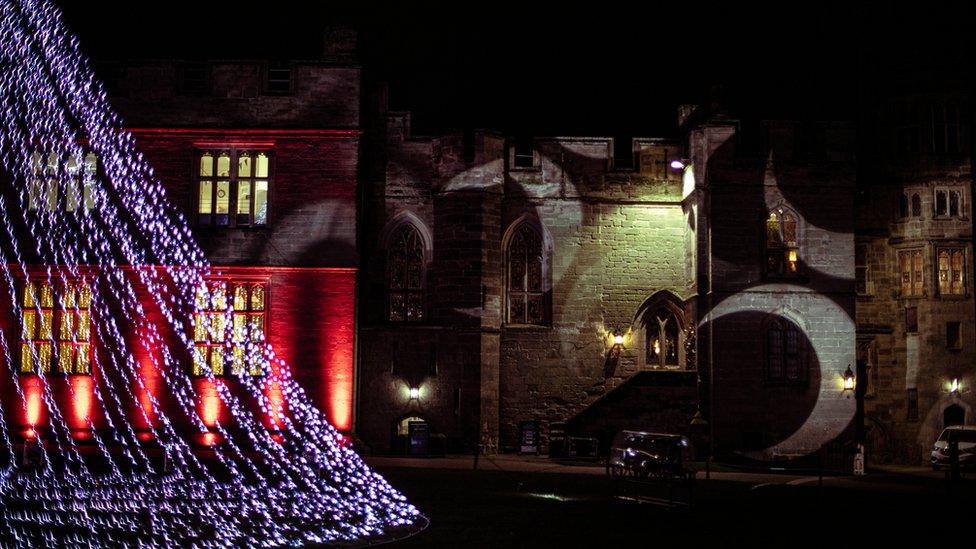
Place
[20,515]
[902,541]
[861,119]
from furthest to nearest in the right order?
[861,119], [20,515], [902,541]

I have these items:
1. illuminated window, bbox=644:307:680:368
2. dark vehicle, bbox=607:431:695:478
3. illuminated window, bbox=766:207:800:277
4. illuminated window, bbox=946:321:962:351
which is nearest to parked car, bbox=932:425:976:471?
illuminated window, bbox=946:321:962:351

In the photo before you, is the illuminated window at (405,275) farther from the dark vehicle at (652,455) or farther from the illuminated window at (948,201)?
the illuminated window at (948,201)

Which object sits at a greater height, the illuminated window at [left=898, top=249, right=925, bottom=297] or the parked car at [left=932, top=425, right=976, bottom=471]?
the illuminated window at [left=898, top=249, right=925, bottom=297]

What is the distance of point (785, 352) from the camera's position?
28750 millimetres

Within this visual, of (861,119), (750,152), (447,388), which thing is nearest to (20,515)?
(447,388)

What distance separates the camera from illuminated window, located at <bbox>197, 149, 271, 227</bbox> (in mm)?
27422

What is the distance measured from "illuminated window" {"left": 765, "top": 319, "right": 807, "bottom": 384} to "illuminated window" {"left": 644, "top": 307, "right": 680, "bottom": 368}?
2763 mm

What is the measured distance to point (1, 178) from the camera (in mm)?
27516

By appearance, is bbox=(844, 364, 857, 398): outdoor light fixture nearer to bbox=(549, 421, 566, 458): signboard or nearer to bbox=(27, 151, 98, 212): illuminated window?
bbox=(549, 421, 566, 458): signboard

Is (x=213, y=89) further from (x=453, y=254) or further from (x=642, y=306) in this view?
(x=642, y=306)

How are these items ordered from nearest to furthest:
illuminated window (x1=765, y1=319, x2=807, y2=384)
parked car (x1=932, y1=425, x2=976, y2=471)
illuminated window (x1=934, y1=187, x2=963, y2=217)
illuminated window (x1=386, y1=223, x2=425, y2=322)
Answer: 1. parked car (x1=932, y1=425, x2=976, y2=471)
2. illuminated window (x1=765, y1=319, x2=807, y2=384)
3. illuminated window (x1=386, y1=223, x2=425, y2=322)
4. illuminated window (x1=934, y1=187, x2=963, y2=217)

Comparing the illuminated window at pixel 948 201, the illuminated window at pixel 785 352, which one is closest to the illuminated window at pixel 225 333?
the illuminated window at pixel 785 352

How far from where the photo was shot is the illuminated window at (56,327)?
26609 millimetres

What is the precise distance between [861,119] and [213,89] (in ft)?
66.5
